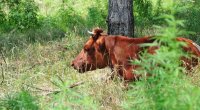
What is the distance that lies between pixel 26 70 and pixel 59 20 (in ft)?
12.3

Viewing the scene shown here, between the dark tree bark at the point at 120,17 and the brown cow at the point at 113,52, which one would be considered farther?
the dark tree bark at the point at 120,17

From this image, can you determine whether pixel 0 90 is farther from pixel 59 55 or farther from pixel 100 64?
pixel 59 55

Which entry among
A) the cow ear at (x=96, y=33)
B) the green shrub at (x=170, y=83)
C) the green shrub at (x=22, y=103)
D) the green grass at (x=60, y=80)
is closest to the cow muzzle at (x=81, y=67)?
the green grass at (x=60, y=80)

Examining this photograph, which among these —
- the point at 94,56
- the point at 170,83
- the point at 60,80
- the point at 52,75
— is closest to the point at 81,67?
the point at 94,56

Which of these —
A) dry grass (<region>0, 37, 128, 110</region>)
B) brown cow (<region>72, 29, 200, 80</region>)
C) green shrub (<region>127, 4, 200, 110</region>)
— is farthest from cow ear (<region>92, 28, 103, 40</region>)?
green shrub (<region>127, 4, 200, 110</region>)

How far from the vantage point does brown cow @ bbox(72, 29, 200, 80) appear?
23.0 feet

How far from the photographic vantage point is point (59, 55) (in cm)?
904

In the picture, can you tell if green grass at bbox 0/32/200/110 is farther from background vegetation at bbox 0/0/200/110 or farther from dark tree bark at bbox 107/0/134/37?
dark tree bark at bbox 107/0/134/37

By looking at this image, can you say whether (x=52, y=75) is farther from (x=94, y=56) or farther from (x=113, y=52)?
(x=113, y=52)

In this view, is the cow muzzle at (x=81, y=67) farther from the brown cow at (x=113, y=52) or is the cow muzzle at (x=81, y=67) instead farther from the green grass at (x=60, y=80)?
the green grass at (x=60, y=80)

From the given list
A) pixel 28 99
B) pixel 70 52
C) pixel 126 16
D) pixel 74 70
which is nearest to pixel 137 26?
pixel 126 16

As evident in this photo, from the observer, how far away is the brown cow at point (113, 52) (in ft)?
23.0

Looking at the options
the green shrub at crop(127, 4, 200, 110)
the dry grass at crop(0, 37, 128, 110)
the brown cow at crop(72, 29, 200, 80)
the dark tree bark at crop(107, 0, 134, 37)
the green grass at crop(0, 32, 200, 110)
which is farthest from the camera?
the dark tree bark at crop(107, 0, 134, 37)

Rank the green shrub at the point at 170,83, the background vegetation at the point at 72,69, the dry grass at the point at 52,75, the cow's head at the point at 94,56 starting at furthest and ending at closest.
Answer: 1. the cow's head at the point at 94,56
2. the dry grass at the point at 52,75
3. the background vegetation at the point at 72,69
4. the green shrub at the point at 170,83
